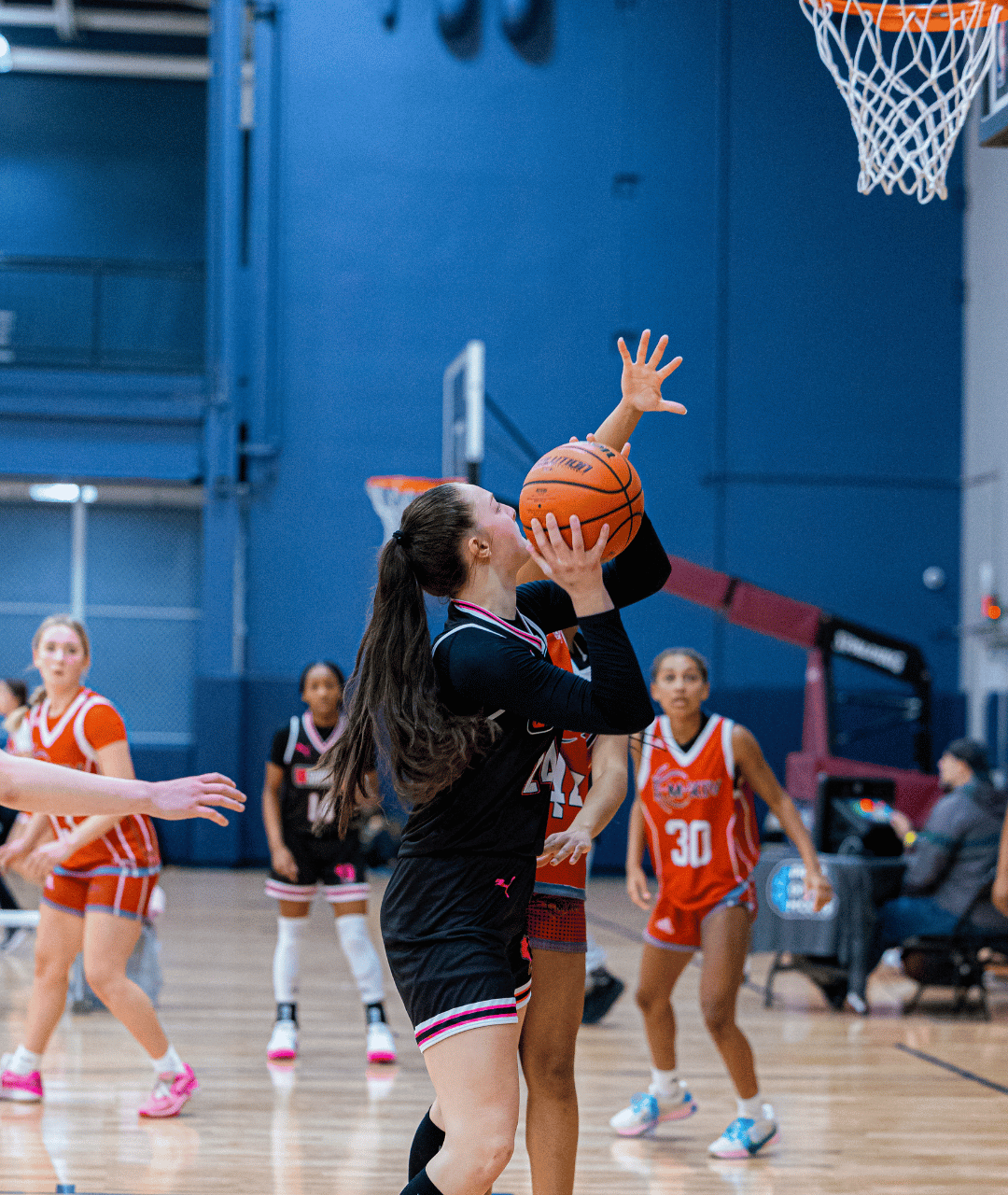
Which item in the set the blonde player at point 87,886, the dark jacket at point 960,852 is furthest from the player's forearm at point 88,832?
the dark jacket at point 960,852

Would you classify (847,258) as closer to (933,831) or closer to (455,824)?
(933,831)

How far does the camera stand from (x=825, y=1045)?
6281mm

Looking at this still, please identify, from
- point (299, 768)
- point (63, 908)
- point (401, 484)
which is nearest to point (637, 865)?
point (299, 768)

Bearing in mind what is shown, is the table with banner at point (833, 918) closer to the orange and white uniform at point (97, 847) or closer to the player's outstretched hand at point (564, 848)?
the orange and white uniform at point (97, 847)

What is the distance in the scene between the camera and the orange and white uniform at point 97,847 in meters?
4.69

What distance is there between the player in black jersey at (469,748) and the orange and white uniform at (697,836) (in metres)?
1.99

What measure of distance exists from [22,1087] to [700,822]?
2.58 metres

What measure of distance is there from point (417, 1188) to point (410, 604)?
1035 millimetres

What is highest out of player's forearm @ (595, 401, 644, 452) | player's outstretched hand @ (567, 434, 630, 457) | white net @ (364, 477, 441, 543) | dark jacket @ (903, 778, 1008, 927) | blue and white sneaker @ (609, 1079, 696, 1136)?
white net @ (364, 477, 441, 543)

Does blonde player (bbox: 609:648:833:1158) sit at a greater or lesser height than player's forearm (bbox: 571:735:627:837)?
lesser

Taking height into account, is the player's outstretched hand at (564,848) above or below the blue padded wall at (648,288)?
below

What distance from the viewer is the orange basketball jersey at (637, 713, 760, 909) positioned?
4586 millimetres

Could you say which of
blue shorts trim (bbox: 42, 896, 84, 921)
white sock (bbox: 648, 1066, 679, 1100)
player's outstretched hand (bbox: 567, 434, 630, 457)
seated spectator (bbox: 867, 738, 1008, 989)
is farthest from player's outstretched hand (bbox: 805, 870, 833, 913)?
seated spectator (bbox: 867, 738, 1008, 989)

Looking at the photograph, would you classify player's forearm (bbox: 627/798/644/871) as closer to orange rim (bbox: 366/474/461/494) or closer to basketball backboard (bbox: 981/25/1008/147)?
basketball backboard (bbox: 981/25/1008/147)
